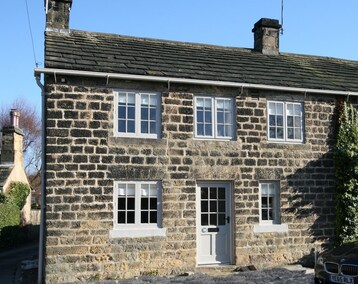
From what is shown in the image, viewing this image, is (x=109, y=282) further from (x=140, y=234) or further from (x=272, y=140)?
(x=272, y=140)

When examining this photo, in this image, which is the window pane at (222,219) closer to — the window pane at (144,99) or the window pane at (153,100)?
the window pane at (153,100)

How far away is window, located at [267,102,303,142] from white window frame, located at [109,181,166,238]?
3.86m

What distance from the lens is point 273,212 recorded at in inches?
530

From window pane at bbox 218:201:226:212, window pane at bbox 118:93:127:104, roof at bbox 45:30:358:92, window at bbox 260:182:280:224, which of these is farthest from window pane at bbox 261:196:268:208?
window pane at bbox 118:93:127:104

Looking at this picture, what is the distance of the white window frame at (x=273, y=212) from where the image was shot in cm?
1311

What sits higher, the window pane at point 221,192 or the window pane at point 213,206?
the window pane at point 221,192

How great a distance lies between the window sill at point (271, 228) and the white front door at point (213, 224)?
2.70ft

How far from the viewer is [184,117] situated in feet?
41.9

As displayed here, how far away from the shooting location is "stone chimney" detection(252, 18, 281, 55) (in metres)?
16.7

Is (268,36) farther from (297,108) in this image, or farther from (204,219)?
(204,219)

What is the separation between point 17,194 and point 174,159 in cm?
1275

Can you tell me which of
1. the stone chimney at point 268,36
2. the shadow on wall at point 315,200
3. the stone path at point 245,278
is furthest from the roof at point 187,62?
the stone path at point 245,278

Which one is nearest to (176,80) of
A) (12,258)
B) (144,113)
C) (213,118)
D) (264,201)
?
(144,113)

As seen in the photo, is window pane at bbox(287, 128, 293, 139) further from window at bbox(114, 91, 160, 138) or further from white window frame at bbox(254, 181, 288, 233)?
window at bbox(114, 91, 160, 138)
